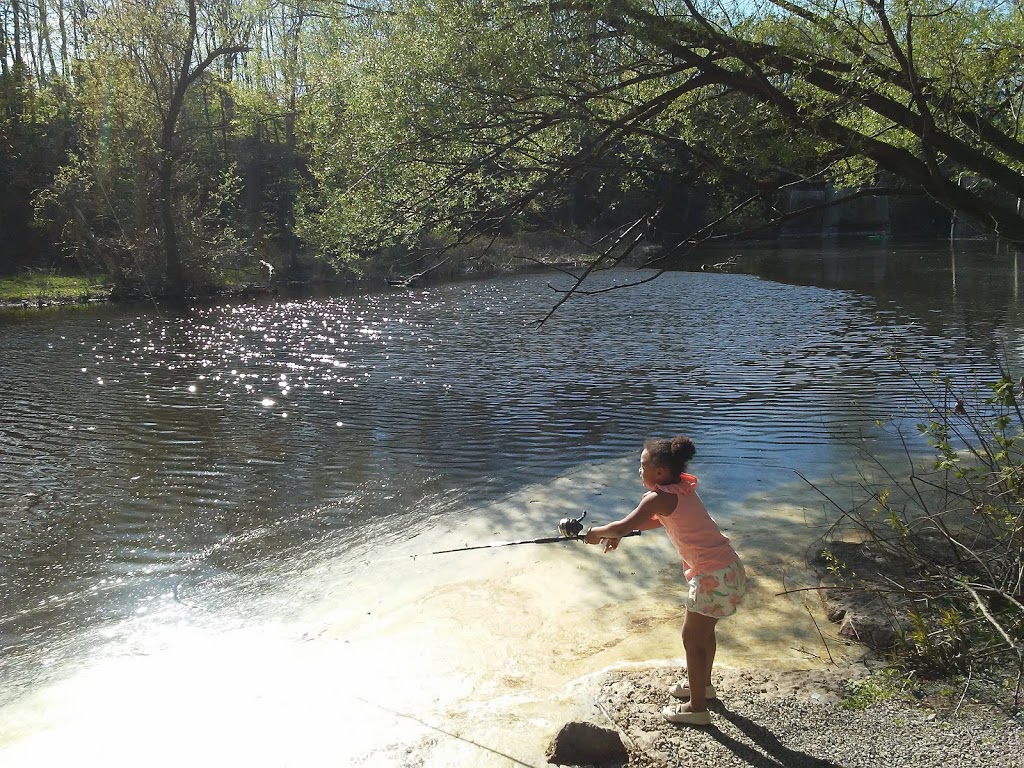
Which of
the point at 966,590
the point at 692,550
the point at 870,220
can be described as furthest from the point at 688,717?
the point at 870,220

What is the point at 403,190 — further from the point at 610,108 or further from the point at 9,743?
the point at 9,743

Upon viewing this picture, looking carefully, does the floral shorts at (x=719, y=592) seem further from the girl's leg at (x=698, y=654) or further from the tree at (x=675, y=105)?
the tree at (x=675, y=105)

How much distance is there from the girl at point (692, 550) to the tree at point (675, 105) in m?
2.30

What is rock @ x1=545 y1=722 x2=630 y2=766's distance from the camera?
11.2ft

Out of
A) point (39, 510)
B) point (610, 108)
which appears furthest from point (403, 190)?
point (39, 510)

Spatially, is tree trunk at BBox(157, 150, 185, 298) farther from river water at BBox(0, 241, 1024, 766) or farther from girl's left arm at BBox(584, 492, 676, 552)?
girl's left arm at BBox(584, 492, 676, 552)

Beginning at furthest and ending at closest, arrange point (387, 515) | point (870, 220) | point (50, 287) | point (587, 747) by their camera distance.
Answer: point (870, 220) → point (50, 287) → point (387, 515) → point (587, 747)

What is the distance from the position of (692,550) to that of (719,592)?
21 centimetres

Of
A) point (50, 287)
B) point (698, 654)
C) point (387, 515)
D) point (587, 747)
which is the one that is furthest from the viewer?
point (50, 287)

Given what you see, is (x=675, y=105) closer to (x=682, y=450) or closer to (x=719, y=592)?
(x=682, y=450)

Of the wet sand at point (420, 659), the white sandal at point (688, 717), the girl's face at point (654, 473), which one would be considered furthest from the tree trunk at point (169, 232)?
the white sandal at point (688, 717)

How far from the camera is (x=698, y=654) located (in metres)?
3.79

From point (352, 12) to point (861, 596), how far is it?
8.78 m

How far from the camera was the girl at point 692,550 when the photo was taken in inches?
150
